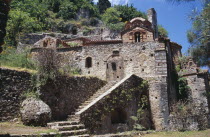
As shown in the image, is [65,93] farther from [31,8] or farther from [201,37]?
[31,8]

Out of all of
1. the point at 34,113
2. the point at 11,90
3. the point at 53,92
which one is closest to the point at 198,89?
the point at 53,92

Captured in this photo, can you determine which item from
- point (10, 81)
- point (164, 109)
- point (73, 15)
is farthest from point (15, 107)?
point (73, 15)

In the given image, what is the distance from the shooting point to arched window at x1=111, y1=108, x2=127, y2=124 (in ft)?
48.9

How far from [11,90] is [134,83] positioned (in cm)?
840

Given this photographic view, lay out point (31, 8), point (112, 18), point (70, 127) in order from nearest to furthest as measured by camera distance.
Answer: point (70, 127)
point (31, 8)
point (112, 18)

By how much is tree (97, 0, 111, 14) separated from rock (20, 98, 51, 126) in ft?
191

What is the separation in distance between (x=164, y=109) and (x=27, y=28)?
29.8 m

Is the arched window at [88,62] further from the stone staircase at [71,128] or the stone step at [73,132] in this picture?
the stone step at [73,132]

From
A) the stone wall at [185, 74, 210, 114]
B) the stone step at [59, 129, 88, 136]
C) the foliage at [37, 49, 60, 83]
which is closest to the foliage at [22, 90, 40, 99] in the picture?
the foliage at [37, 49, 60, 83]

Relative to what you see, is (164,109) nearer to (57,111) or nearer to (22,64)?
(57,111)

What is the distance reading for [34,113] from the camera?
1066 cm

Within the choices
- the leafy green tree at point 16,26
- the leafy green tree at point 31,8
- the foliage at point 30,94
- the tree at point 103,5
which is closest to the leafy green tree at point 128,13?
the tree at point 103,5

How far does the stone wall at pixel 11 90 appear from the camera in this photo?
10.8 metres

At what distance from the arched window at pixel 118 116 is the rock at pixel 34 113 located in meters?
5.39
